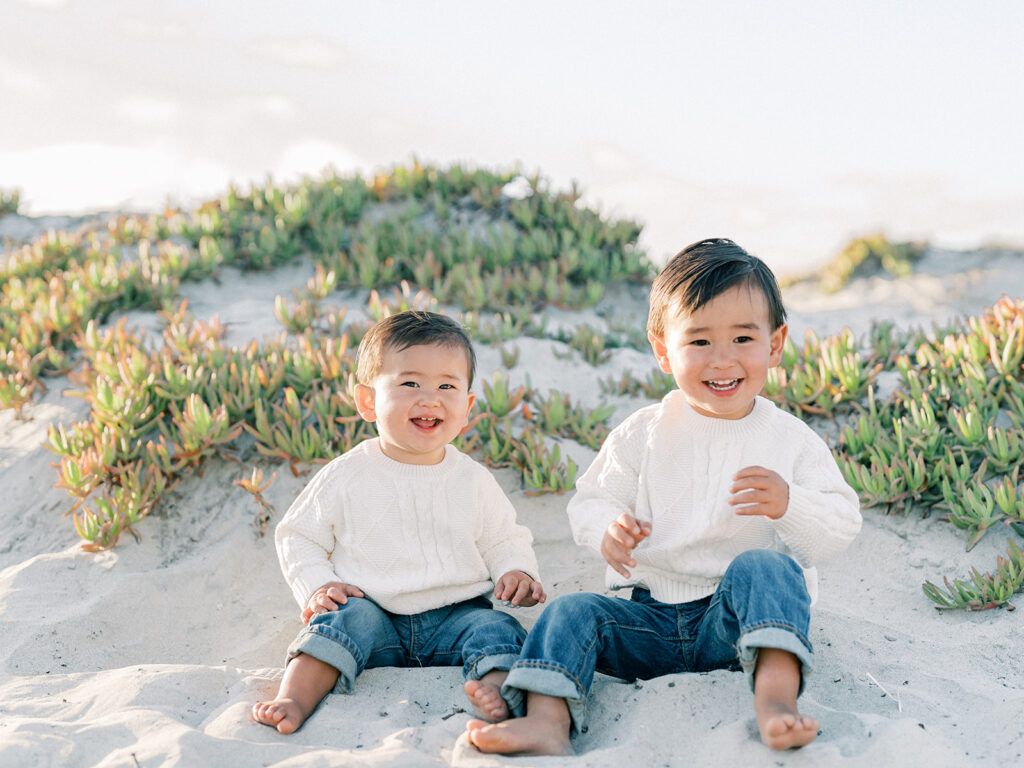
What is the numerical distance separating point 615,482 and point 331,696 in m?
1.13

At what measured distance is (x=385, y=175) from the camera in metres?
9.10

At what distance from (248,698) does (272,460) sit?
1957 millimetres

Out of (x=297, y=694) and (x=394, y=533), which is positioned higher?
(x=394, y=533)

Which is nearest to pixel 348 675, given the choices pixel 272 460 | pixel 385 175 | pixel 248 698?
pixel 248 698

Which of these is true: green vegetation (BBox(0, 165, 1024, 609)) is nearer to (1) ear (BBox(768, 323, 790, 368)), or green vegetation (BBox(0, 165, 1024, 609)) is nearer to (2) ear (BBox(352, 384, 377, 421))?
(2) ear (BBox(352, 384, 377, 421))

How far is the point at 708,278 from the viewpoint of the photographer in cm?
277

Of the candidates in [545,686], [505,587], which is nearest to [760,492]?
[545,686]

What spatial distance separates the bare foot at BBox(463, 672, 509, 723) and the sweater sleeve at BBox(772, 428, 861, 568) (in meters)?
0.97

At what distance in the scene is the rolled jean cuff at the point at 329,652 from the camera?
9.36 feet

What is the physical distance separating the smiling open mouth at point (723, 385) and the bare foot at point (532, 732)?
1.01 meters

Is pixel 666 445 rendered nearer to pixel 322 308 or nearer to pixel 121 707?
pixel 121 707

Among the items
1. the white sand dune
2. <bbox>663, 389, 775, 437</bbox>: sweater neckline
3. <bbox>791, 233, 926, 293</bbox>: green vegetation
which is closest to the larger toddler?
<bbox>663, 389, 775, 437</bbox>: sweater neckline

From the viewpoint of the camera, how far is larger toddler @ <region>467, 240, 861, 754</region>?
2578mm

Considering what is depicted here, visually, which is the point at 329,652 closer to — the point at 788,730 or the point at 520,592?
the point at 520,592
